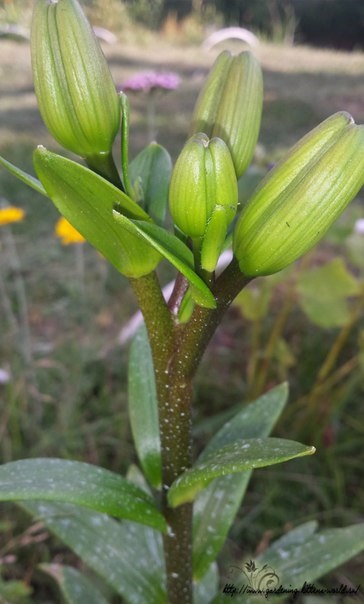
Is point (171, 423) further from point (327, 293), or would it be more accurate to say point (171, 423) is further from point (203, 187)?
point (327, 293)

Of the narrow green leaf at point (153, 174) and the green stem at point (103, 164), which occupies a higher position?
the green stem at point (103, 164)

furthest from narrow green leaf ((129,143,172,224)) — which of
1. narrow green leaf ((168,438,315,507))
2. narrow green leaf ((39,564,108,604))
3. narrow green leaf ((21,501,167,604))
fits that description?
narrow green leaf ((39,564,108,604))

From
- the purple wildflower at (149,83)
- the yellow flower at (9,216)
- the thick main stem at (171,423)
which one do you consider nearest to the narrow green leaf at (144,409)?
the thick main stem at (171,423)

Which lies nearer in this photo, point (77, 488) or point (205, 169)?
point (205, 169)

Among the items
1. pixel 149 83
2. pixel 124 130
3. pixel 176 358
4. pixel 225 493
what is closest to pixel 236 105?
pixel 124 130

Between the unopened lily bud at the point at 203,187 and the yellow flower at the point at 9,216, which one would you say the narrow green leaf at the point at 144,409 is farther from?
the yellow flower at the point at 9,216

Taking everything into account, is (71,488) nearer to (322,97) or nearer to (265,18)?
(322,97)
